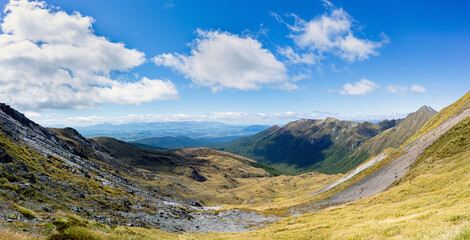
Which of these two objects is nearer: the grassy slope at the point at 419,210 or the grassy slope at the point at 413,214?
the grassy slope at the point at 419,210

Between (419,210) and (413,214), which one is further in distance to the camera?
(419,210)

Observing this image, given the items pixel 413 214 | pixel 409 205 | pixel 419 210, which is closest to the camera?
pixel 413 214

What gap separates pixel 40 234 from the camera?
1516 centimetres

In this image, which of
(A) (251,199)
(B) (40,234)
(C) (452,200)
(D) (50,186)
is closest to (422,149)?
(C) (452,200)

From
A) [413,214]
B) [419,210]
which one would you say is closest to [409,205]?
[419,210]

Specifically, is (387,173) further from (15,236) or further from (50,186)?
(50,186)

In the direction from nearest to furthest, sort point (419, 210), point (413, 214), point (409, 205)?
point (413, 214) < point (419, 210) < point (409, 205)

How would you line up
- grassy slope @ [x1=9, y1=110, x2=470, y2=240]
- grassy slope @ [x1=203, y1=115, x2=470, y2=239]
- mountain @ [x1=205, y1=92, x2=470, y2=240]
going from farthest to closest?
mountain @ [x1=205, y1=92, x2=470, y2=240] → grassy slope @ [x1=9, y1=110, x2=470, y2=240] → grassy slope @ [x1=203, y1=115, x2=470, y2=239]

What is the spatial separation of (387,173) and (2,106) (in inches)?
6161

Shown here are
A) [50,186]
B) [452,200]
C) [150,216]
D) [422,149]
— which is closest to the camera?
[452,200]

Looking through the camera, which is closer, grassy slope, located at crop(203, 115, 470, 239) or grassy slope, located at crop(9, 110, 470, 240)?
grassy slope, located at crop(203, 115, 470, 239)

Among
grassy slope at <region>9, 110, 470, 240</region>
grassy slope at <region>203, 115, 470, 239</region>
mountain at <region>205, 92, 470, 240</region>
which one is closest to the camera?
grassy slope at <region>203, 115, 470, 239</region>

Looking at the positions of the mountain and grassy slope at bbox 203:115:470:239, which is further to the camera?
the mountain

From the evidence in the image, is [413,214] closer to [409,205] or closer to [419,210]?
[419,210]
